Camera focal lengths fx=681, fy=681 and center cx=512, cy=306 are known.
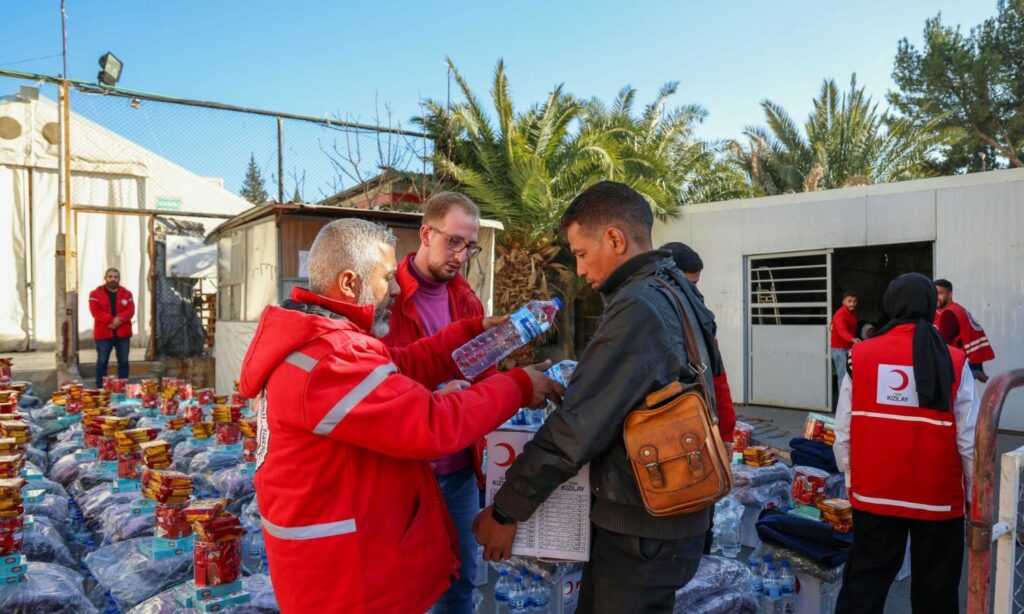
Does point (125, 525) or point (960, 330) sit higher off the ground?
point (960, 330)

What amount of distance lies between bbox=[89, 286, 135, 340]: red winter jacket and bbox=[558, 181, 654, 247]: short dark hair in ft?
31.3

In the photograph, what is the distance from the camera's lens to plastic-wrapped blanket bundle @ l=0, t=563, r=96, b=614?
2762mm

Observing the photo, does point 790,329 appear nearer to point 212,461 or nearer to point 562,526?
point 212,461

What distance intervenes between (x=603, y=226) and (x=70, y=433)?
5.43 metres

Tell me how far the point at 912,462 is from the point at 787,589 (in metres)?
1.05

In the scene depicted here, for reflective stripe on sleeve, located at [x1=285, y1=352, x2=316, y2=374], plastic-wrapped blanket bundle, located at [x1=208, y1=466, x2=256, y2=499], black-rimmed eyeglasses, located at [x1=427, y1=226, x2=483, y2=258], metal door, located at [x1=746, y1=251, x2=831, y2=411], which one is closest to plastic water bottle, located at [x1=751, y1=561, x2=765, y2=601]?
black-rimmed eyeglasses, located at [x1=427, y1=226, x2=483, y2=258]

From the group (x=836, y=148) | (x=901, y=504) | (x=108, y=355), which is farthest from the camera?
(x=836, y=148)

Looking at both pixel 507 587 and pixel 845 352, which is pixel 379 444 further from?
pixel 845 352

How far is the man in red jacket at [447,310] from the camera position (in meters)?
2.69

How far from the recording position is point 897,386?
10.2 ft

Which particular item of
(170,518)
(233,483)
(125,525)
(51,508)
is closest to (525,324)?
(170,518)

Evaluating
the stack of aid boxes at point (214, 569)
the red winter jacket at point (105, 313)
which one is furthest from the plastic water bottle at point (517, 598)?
the red winter jacket at point (105, 313)

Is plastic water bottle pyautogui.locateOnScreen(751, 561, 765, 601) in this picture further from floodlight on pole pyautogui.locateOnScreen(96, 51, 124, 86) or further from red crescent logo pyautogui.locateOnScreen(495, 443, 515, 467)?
floodlight on pole pyautogui.locateOnScreen(96, 51, 124, 86)

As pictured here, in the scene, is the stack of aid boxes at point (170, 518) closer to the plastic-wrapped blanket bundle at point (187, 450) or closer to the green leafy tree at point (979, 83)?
the plastic-wrapped blanket bundle at point (187, 450)
